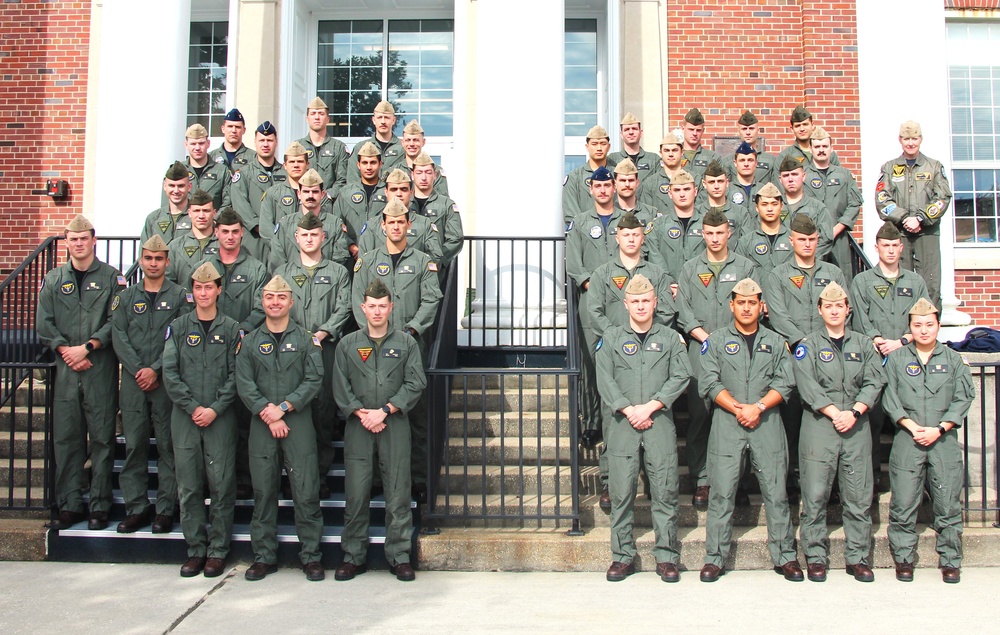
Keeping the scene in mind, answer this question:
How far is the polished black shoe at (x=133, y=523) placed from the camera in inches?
237

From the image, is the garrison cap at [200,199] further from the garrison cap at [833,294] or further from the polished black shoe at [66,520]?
the garrison cap at [833,294]

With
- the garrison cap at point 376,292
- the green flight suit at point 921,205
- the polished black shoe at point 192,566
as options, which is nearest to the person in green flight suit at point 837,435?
the green flight suit at point 921,205

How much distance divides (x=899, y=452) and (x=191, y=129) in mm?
5973

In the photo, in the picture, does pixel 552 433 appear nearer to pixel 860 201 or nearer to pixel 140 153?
pixel 860 201

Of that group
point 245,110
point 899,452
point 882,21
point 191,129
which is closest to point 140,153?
point 191,129

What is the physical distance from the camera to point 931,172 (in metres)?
7.83

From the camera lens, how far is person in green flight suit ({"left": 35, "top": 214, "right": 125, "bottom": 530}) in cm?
621

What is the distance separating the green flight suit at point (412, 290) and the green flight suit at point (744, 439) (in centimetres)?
192

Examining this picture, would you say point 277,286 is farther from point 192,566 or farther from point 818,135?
point 818,135

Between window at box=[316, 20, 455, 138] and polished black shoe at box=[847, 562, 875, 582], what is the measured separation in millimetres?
7121

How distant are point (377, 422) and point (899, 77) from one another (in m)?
6.79

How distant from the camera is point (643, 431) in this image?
19.0 ft

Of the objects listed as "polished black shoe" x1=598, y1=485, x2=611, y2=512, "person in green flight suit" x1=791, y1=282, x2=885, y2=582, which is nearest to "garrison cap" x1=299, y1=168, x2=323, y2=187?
"polished black shoe" x1=598, y1=485, x2=611, y2=512

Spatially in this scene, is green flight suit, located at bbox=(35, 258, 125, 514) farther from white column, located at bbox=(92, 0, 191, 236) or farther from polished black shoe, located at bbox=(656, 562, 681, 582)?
polished black shoe, located at bbox=(656, 562, 681, 582)
